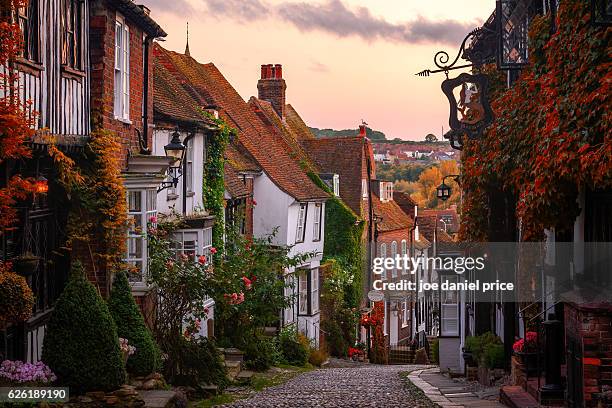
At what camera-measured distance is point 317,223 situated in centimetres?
3853

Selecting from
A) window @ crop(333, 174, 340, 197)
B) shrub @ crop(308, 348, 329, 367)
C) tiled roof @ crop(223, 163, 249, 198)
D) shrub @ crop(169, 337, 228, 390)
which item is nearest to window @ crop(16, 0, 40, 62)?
shrub @ crop(169, 337, 228, 390)

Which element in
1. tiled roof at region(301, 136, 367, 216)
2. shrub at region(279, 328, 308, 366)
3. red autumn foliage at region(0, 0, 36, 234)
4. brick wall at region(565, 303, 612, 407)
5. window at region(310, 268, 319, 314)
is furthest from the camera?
tiled roof at region(301, 136, 367, 216)

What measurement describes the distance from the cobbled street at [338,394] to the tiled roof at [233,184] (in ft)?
26.6

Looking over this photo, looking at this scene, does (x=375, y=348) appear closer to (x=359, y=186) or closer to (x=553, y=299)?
(x=359, y=186)

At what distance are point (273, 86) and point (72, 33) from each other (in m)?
28.8

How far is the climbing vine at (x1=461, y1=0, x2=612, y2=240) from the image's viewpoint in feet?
33.1

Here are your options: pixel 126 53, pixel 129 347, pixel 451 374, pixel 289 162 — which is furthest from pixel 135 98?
pixel 289 162

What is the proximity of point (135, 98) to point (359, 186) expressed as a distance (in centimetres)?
2724

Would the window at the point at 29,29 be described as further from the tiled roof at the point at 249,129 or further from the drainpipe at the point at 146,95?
the tiled roof at the point at 249,129

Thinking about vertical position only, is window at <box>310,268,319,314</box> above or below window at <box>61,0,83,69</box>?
below

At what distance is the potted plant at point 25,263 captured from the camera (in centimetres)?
1177

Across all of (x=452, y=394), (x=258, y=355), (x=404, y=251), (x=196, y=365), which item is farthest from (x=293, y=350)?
(x=404, y=251)

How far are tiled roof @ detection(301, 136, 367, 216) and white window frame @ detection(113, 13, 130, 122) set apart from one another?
27.2 meters

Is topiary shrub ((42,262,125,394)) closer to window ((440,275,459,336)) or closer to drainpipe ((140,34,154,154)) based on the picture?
drainpipe ((140,34,154,154))
